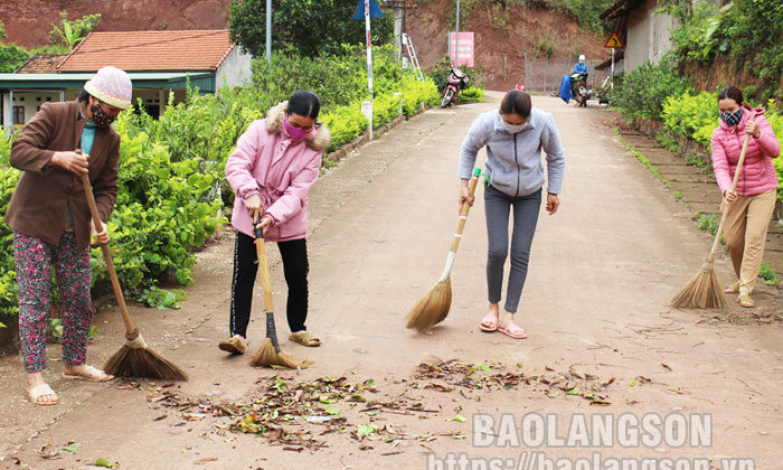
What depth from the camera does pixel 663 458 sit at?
3.86 metres

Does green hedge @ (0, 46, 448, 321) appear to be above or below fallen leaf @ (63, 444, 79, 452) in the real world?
above

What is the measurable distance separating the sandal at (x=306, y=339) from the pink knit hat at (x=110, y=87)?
2035 mm

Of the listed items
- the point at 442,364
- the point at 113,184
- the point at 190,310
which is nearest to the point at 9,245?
the point at 113,184

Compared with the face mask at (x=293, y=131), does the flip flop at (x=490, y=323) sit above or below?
below

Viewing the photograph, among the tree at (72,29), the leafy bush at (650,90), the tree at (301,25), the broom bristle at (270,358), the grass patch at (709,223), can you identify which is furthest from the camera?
the tree at (72,29)

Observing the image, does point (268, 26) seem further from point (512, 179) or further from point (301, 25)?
point (512, 179)

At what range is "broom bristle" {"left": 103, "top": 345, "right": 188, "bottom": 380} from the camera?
4.70 m

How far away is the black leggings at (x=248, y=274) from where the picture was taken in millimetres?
5285

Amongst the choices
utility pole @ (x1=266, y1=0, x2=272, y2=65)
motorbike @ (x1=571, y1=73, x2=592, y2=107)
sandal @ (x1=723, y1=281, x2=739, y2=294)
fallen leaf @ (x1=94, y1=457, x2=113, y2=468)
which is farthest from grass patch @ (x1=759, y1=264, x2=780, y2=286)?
motorbike @ (x1=571, y1=73, x2=592, y2=107)

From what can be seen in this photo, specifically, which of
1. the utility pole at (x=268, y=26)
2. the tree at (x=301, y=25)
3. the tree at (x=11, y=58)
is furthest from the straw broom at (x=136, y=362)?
the tree at (x=11, y=58)

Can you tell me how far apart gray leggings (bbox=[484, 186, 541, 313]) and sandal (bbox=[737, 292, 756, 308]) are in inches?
85.8

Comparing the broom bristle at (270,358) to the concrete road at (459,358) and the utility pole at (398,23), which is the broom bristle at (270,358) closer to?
the concrete road at (459,358)

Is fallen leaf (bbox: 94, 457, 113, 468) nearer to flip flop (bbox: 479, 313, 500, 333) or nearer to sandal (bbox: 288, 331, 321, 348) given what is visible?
sandal (bbox: 288, 331, 321, 348)

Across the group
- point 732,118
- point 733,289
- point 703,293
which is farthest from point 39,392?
point 733,289
